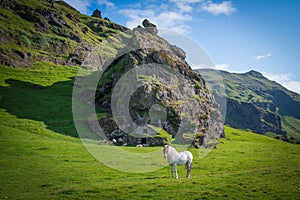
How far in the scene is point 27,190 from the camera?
19297 mm

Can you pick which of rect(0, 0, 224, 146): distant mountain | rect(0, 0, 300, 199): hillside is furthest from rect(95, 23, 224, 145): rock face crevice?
rect(0, 0, 300, 199): hillside

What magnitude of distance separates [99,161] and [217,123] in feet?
184

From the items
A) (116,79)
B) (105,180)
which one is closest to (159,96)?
(116,79)

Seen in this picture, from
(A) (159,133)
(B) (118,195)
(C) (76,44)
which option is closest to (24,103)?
(A) (159,133)

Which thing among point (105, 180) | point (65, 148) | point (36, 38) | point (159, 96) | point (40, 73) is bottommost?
point (105, 180)

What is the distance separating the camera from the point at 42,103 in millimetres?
67875

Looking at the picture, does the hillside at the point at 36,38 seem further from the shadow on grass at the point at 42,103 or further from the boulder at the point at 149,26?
the boulder at the point at 149,26

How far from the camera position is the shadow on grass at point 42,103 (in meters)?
56.0

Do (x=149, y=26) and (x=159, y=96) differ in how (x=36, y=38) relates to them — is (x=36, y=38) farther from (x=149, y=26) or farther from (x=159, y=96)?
(x=159, y=96)

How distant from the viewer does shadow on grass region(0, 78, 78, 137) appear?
56019 millimetres

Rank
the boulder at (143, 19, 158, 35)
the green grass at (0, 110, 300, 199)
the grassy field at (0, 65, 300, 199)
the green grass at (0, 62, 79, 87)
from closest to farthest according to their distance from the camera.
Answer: the green grass at (0, 110, 300, 199) → the grassy field at (0, 65, 300, 199) → the green grass at (0, 62, 79, 87) → the boulder at (143, 19, 158, 35)

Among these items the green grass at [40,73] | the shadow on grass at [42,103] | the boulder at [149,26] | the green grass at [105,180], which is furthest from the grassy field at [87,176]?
the boulder at [149,26]

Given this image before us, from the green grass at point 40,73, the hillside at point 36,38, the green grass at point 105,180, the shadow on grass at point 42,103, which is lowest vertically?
the green grass at point 105,180

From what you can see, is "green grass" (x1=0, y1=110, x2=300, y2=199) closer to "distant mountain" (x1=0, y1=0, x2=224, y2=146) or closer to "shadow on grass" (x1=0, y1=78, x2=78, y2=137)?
"shadow on grass" (x1=0, y1=78, x2=78, y2=137)
